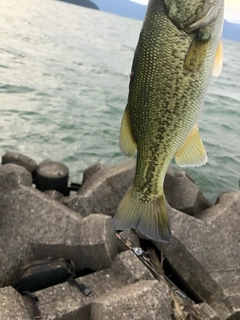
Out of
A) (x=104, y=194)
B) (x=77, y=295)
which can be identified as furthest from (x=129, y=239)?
(x=77, y=295)

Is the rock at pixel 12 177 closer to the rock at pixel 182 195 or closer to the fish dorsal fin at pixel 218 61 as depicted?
the rock at pixel 182 195

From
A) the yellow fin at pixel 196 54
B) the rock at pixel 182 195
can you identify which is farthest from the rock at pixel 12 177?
the yellow fin at pixel 196 54

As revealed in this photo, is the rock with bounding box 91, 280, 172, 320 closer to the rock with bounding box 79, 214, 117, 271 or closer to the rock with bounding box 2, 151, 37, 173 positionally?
the rock with bounding box 79, 214, 117, 271

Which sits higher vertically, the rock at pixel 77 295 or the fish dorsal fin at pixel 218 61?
the fish dorsal fin at pixel 218 61

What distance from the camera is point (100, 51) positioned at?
2697cm

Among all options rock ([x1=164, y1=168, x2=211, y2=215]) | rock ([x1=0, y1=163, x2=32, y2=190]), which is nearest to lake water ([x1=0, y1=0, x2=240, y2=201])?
rock ([x1=164, y1=168, x2=211, y2=215])

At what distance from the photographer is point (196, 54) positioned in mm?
1948

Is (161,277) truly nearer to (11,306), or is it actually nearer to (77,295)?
(77,295)

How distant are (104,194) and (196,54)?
3592mm

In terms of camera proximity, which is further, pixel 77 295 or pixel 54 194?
pixel 54 194

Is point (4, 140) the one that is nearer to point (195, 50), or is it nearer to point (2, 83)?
point (2, 83)

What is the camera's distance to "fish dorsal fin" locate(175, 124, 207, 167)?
227 cm

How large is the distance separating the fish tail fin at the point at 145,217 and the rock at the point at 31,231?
183cm

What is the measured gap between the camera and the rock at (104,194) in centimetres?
518
